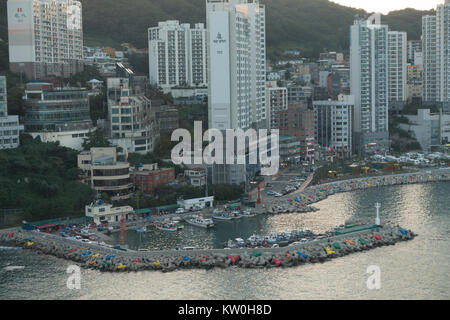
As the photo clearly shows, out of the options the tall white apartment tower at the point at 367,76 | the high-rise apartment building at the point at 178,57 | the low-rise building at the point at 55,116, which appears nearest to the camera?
the low-rise building at the point at 55,116

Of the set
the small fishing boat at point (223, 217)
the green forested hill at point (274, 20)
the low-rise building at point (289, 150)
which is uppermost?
the green forested hill at point (274, 20)

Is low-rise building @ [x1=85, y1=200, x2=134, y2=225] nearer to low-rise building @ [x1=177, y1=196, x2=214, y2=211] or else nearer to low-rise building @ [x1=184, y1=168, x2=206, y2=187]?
low-rise building @ [x1=177, y1=196, x2=214, y2=211]

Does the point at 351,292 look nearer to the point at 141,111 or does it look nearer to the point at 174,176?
the point at 174,176

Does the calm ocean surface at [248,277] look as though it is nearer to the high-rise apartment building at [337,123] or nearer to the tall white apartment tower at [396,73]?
the high-rise apartment building at [337,123]

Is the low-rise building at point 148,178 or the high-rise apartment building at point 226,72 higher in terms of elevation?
the high-rise apartment building at point 226,72

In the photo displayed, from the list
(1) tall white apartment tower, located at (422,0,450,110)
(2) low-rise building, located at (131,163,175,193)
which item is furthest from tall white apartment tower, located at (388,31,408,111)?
(2) low-rise building, located at (131,163,175,193)

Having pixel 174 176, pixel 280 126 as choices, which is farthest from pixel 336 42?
pixel 174 176

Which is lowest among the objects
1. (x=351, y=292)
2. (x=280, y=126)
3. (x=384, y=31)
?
(x=351, y=292)

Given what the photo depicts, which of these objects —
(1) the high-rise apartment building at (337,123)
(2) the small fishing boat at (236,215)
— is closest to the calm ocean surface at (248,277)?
(2) the small fishing boat at (236,215)
